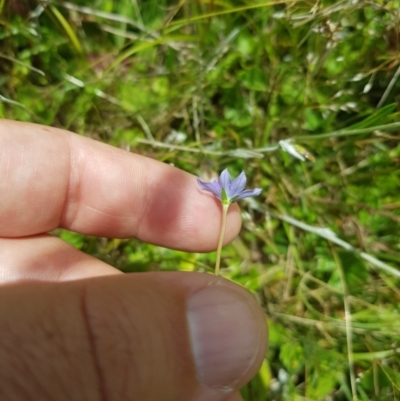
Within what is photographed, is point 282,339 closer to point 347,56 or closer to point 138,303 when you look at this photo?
point 138,303

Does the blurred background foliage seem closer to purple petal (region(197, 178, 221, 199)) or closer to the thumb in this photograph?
purple petal (region(197, 178, 221, 199))

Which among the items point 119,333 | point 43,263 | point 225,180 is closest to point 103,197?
point 43,263

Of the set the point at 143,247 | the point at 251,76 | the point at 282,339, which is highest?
the point at 251,76

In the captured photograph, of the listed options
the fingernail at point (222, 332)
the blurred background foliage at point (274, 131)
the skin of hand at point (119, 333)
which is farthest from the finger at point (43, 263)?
the fingernail at point (222, 332)

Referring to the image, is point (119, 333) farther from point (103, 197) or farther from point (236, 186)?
point (103, 197)

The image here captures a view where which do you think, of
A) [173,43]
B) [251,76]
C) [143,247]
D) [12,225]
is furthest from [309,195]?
[12,225]
